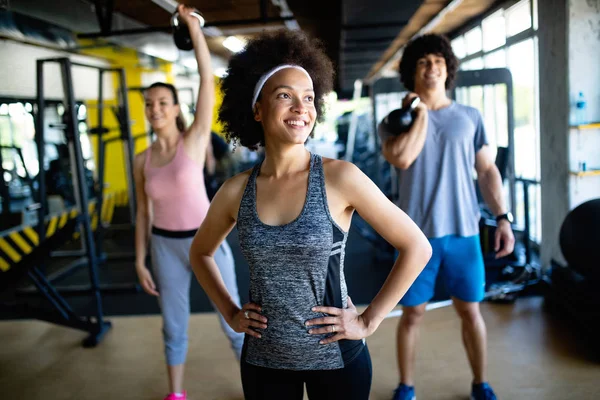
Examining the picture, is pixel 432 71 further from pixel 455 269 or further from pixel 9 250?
pixel 9 250

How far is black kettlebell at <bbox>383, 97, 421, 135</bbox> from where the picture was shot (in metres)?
1.80

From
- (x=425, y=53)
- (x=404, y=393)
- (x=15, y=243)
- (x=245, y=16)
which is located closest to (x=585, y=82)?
(x=425, y=53)

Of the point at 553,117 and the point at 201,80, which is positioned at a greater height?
the point at 201,80

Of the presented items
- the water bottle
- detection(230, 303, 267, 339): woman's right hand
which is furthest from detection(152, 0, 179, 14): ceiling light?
detection(230, 303, 267, 339): woman's right hand

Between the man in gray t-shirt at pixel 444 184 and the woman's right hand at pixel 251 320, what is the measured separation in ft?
3.02

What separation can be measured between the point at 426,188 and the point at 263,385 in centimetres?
103

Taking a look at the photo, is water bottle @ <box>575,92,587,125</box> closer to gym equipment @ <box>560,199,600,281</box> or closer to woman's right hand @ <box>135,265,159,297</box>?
gym equipment @ <box>560,199,600,281</box>

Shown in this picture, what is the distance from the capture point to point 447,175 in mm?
1822

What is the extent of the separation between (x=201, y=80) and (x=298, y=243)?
1.20 m

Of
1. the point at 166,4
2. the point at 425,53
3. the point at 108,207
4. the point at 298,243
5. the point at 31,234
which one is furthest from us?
the point at 108,207

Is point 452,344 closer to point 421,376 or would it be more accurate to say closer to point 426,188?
point 421,376

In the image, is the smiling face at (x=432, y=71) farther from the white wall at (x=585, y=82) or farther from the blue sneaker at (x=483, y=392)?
the white wall at (x=585, y=82)

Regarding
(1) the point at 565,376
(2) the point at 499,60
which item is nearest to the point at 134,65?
(2) the point at 499,60

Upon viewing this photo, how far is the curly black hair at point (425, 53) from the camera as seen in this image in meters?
1.92
